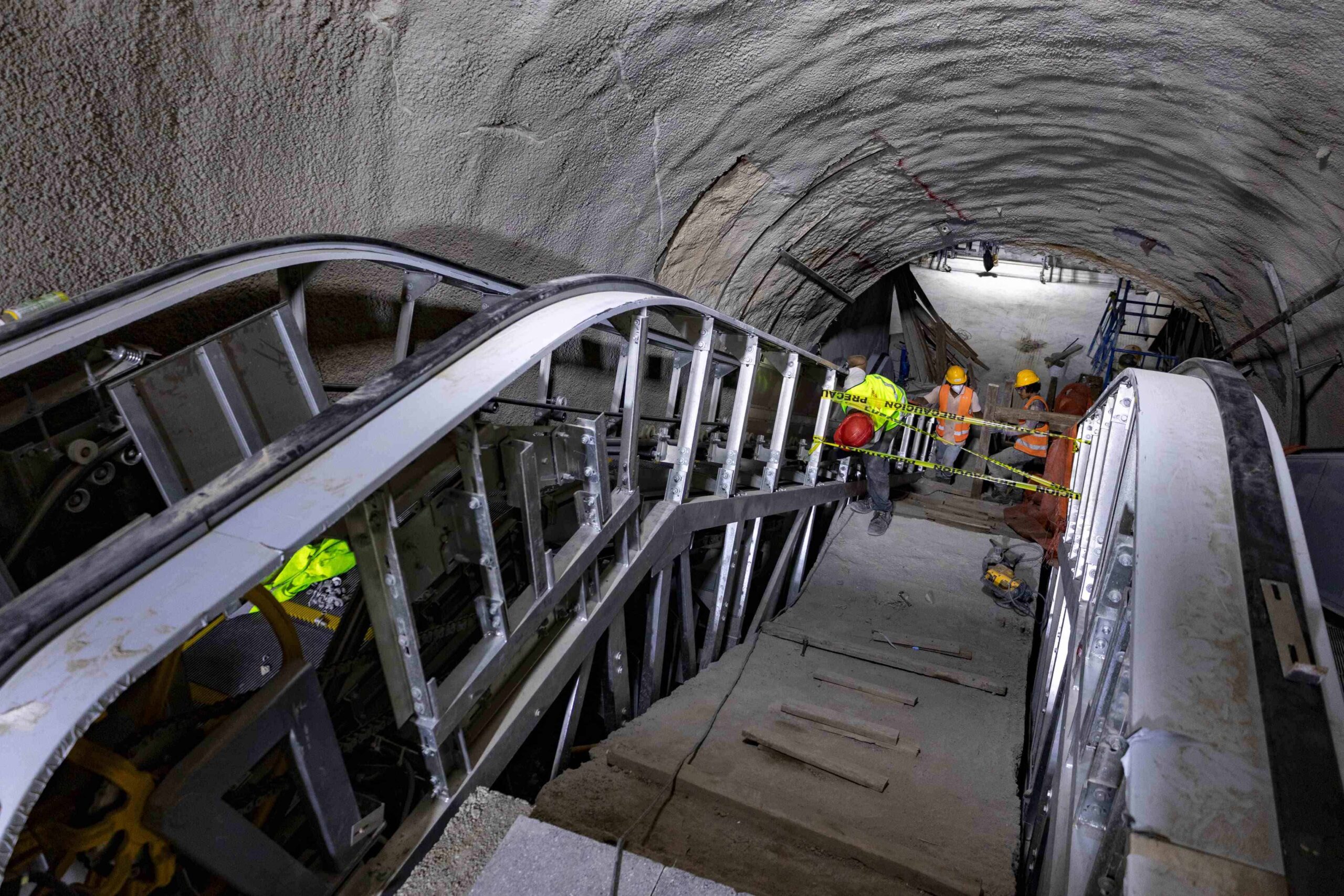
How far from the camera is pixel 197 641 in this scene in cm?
342

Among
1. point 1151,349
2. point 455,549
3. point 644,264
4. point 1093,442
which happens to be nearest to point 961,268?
point 1151,349

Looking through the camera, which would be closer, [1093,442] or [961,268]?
[1093,442]

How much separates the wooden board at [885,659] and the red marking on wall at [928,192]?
3538 millimetres

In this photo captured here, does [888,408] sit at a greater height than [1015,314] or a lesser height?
greater

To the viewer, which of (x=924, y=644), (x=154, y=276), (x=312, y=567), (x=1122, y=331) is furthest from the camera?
(x=1122, y=331)

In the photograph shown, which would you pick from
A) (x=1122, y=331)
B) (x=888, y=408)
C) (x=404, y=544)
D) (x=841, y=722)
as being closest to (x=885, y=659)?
(x=841, y=722)

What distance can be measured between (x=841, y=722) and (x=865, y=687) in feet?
1.92

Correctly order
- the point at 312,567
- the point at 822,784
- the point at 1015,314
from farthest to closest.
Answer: the point at 1015,314, the point at 312,567, the point at 822,784

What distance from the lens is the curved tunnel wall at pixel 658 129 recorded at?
7.50 ft

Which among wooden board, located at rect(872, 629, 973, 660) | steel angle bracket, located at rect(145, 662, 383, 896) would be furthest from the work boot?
steel angle bracket, located at rect(145, 662, 383, 896)

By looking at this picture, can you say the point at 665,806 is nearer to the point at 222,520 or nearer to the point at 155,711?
the point at 155,711

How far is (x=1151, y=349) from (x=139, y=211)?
15.1 m

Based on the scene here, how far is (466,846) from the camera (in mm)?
1495

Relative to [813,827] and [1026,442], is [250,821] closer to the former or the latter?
[813,827]
